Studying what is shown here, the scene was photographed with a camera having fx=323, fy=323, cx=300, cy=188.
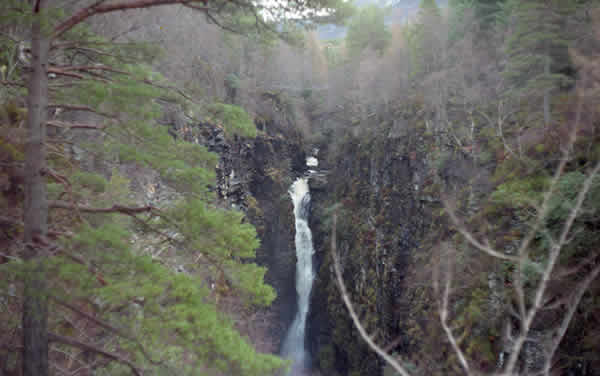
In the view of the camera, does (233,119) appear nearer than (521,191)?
Yes

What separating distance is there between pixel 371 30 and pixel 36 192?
3267 centimetres

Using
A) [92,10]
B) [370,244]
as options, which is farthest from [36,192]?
[370,244]

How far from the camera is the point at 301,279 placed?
21.0m

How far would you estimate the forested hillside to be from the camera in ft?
11.0

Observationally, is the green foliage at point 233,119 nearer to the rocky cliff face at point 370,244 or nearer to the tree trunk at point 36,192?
the tree trunk at point 36,192

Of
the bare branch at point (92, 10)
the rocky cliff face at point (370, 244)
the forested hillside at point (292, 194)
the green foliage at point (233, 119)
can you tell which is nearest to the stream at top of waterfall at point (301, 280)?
the forested hillside at point (292, 194)

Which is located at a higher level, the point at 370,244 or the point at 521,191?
the point at 521,191

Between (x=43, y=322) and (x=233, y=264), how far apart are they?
78.4 inches

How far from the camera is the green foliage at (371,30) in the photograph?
100ft

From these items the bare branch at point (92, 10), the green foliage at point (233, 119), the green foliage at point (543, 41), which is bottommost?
the green foliage at point (233, 119)

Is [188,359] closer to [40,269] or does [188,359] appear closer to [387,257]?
[40,269]

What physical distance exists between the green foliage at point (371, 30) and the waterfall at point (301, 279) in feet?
53.6

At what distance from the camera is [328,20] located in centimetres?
473

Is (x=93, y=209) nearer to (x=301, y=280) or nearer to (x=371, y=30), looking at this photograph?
(x=301, y=280)
